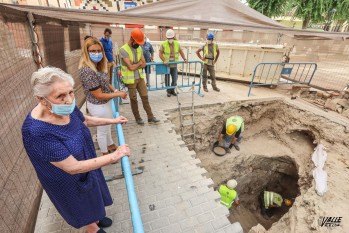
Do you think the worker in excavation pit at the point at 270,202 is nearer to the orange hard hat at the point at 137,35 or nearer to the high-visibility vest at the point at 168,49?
the high-visibility vest at the point at 168,49

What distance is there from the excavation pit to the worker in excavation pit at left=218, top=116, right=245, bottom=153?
25 centimetres

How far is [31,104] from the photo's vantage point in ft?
10.1

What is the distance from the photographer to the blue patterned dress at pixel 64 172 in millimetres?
1317

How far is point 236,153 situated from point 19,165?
6145 mm

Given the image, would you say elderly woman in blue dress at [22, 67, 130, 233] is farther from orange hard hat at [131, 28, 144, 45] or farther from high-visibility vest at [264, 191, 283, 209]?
high-visibility vest at [264, 191, 283, 209]

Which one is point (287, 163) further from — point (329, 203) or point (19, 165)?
point (19, 165)

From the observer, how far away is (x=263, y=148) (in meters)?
7.12

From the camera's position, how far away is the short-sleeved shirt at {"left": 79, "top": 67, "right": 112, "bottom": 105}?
2566 mm

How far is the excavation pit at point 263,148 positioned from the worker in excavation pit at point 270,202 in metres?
0.17

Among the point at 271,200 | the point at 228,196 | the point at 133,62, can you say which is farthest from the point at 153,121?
the point at 271,200

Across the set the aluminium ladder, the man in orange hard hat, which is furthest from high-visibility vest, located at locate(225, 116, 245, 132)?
the man in orange hard hat

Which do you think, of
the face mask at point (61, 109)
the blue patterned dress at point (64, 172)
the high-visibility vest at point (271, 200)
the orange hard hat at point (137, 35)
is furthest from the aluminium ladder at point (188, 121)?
the face mask at point (61, 109)

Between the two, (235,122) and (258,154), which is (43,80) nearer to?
(235,122)

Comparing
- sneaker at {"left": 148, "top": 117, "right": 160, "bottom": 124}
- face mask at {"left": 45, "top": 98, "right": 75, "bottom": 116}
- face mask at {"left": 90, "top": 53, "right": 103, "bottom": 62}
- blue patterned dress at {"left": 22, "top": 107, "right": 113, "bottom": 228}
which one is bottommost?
sneaker at {"left": 148, "top": 117, "right": 160, "bottom": 124}
